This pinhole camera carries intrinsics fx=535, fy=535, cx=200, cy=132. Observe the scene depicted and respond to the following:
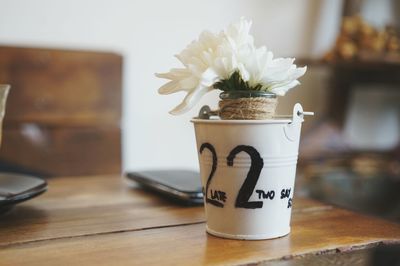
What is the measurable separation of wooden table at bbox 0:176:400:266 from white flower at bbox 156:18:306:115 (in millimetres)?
170

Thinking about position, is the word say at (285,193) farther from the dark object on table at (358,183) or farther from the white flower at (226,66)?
the dark object on table at (358,183)

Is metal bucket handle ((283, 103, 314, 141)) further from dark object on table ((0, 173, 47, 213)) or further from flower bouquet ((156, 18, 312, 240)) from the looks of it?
dark object on table ((0, 173, 47, 213))

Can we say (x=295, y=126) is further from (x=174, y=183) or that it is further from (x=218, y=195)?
(x=174, y=183)

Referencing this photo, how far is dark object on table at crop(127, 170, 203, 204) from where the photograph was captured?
90cm

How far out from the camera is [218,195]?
0.68 metres

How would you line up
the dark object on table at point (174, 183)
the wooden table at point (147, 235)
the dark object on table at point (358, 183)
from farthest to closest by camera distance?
the dark object on table at point (358, 183) → the dark object on table at point (174, 183) → the wooden table at point (147, 235)

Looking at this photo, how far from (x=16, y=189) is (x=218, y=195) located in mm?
339

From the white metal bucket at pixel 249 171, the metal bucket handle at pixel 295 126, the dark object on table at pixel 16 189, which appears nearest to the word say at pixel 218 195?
the white metal bucket at pixel 249 171

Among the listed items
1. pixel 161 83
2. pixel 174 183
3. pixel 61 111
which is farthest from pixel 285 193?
pixel 161 83

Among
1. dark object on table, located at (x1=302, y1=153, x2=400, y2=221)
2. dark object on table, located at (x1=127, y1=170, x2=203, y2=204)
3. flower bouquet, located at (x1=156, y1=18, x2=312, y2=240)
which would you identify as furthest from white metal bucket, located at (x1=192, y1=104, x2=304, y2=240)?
dark object on table, located at (x1=302, y1=153, x2=400, y2=221)

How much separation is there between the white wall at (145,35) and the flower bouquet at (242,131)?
1219 millimetres

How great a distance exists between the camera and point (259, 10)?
84.7 inches

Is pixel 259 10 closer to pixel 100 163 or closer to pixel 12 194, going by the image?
pixel 100 163

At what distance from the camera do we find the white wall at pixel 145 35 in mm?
1771
